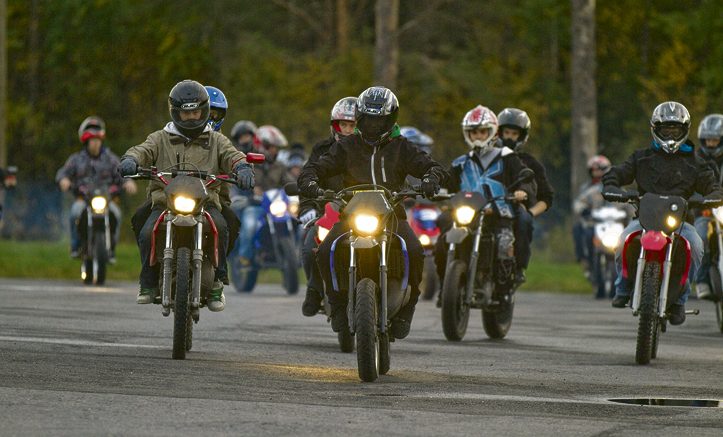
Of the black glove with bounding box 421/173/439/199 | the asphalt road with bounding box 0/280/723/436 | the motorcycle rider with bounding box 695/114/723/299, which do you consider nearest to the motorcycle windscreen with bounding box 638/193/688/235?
the asphalt road with bounding box 0/280/723/436

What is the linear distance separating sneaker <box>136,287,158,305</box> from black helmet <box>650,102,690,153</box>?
4.18 meters

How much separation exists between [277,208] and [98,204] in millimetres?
2175

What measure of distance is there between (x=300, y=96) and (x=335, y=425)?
40.8 meters

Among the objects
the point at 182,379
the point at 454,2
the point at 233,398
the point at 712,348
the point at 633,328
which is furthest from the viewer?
the point at 454,2

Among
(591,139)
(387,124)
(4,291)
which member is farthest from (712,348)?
(591,139)

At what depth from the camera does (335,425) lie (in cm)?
970

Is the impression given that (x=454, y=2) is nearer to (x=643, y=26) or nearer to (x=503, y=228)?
(x=643, y=26)

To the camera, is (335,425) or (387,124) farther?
(387,124)

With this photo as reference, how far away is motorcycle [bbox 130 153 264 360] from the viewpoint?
13.1m

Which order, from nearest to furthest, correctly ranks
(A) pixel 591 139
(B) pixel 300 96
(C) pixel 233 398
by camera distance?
(C) pixel 233 398
(A) pixel 591 139
(B) pixel 300 96

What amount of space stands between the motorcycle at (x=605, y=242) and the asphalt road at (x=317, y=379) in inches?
260

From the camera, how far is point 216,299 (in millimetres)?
13734

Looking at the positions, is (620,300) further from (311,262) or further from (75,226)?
(75,226)

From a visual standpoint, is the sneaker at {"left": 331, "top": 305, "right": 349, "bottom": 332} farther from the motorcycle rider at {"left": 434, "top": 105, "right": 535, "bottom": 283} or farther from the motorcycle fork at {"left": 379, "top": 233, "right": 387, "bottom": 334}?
the motorcycle rider at {"left": 434, "top": 105, "right": 535, "bottom": 283}
